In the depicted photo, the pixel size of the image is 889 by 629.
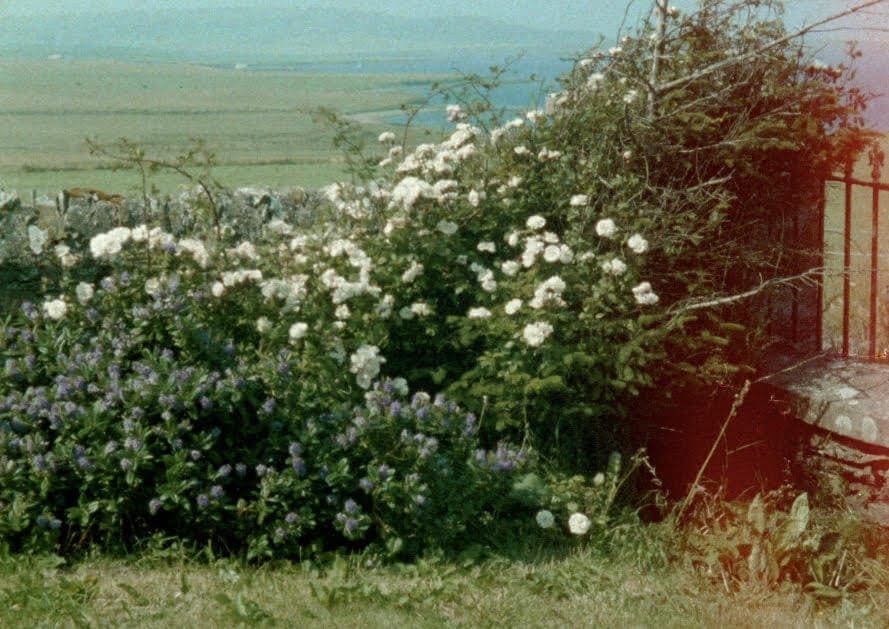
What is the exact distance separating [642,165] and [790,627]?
263 centimetres

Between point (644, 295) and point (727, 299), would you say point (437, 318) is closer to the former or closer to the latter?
point (644, 295)

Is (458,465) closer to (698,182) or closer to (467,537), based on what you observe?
(467,537)

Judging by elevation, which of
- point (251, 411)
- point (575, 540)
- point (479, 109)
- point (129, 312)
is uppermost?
point (479, 109)

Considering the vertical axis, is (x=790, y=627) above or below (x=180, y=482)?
below

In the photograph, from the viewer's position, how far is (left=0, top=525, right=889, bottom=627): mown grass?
11.6 feet

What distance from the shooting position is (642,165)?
5621 millimetres

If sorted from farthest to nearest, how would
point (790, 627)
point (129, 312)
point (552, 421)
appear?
1. point (552, 421)
2. point (129, 312)
3. point (790, 627)

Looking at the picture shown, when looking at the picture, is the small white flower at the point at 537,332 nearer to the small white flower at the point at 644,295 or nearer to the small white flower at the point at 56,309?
the small white flower at the point at 644,295

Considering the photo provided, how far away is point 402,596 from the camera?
3723 mm

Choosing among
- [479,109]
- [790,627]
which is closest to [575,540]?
[790,627]

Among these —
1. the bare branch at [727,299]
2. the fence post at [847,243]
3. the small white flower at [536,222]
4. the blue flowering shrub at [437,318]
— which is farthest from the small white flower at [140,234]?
the fence post at [847,243]

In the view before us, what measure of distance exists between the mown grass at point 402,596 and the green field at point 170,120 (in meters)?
2.97

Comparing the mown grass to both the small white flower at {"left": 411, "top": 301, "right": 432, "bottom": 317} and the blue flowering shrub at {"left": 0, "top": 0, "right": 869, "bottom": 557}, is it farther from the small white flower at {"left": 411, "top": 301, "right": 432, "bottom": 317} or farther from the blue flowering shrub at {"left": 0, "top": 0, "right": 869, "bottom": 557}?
the small white flower at {"left": 411, "top": 301, "right": 432, "bottom": 317}

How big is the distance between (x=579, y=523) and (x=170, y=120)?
15.9m
